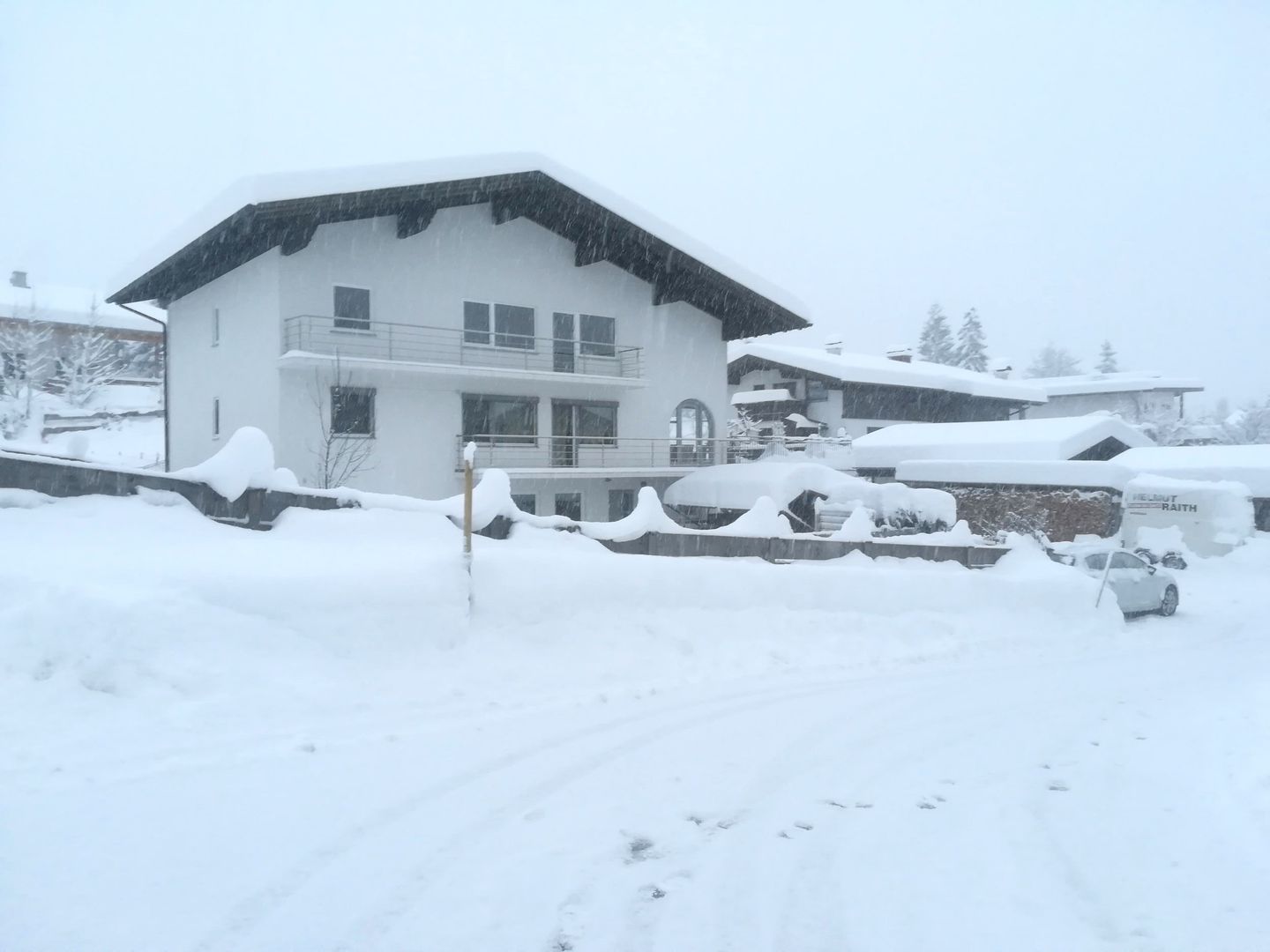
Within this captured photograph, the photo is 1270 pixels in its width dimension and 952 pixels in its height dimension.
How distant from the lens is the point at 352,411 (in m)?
21.4

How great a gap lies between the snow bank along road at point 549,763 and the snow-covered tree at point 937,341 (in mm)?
76694

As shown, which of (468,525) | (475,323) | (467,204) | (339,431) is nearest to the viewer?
(468,525)

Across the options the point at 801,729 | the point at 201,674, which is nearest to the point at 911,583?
the point at 801,729

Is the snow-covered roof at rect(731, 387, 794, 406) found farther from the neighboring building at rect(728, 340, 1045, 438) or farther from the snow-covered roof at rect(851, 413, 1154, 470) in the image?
the snow-covered roof at rect(851, 413, 1154, 470)

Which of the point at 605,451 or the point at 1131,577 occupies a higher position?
the point at 605,451

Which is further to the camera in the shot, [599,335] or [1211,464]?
[1211,464]

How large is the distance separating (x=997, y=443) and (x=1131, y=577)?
15.9m

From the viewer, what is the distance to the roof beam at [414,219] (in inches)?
838

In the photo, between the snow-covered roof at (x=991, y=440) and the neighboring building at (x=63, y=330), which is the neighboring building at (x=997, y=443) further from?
the neighboring building at (x=63, y=330)

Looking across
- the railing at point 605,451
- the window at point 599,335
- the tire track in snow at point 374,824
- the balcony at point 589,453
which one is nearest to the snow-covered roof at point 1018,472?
the railing at point 605,451

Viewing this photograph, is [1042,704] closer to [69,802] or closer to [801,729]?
[801,729]

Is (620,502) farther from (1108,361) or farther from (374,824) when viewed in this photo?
(1108,361)

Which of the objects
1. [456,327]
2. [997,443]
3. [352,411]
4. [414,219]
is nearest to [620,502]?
[456,327]

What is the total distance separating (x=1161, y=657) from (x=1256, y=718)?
4057mm
